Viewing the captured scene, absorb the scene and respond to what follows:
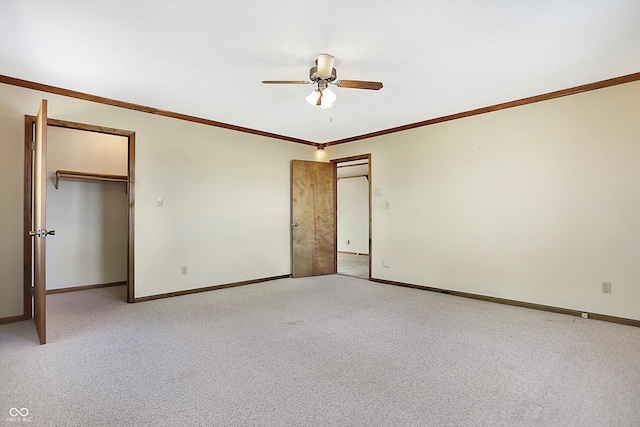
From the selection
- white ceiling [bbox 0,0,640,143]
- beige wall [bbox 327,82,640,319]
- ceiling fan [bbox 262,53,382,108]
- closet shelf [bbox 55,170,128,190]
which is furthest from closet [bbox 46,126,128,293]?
beige wall [bbox 327,82,640,319]

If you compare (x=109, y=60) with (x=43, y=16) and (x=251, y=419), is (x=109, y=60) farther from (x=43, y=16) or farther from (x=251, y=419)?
(x=251, y=419)

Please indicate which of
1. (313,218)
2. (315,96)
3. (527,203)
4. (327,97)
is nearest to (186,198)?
(313,218)

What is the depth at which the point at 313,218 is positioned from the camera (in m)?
5.66

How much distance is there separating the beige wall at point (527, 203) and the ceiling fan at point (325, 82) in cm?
204

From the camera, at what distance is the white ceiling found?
2.08 metres

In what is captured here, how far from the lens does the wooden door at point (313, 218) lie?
18.0 ft

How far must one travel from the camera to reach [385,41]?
2451 millimetres

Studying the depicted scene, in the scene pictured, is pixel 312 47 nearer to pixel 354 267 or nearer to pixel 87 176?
pixel 87 176

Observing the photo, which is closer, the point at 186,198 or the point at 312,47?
the point at 312,47

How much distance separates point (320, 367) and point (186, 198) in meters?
3.10

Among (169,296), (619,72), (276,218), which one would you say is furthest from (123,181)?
(619,72)

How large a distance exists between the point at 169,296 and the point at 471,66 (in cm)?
436

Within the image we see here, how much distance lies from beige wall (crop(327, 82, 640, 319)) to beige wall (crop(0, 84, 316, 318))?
6.50ft

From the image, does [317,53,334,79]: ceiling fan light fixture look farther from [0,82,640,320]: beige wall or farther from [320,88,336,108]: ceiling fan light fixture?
[0,82,640,320]: beige wall
